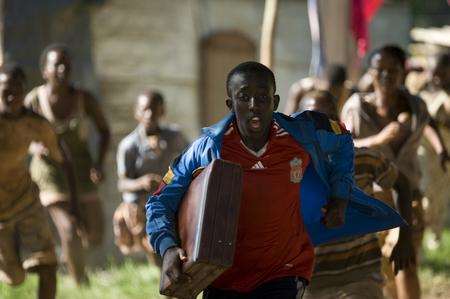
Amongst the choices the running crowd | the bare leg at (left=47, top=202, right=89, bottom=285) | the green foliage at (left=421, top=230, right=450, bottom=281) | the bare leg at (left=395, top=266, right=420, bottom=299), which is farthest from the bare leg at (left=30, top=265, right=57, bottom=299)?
the green foliage at (left=421, top=230, right=450, bottom=281)

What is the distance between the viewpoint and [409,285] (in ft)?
26.8

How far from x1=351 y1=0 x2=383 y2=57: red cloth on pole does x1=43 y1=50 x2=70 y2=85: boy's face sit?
3.98 m

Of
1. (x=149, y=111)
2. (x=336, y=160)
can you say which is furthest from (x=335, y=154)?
(x=149, y=111)

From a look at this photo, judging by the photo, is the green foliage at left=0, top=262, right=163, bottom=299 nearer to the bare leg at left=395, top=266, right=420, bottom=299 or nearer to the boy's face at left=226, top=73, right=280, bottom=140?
the bare leg at left=395, top=266, right=420, bottom=299

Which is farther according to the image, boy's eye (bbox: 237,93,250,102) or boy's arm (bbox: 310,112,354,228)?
boy's arm (bbox: 310,112,354,228)

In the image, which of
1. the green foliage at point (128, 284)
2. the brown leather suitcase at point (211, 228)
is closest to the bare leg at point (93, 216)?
the green foliage at point (128, 284)

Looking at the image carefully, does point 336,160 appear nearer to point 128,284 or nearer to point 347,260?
point 347,260

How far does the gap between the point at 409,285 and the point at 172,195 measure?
9.81 feet

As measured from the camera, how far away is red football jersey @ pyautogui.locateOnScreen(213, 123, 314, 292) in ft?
18.7

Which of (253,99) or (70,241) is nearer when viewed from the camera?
(253,99)

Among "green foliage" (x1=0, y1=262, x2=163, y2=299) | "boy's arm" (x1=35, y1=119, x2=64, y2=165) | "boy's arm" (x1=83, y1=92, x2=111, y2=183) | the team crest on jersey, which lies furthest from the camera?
"boy's arm" (x1=83, y1=92, x2=111, y2=183)

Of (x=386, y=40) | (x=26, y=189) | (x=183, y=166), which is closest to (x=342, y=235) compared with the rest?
(x=183, y=166)

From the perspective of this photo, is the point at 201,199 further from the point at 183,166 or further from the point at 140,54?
the point at 140,54

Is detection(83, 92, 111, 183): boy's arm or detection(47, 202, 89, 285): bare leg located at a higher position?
detection(83, 92, 111, 183): boy's arm
